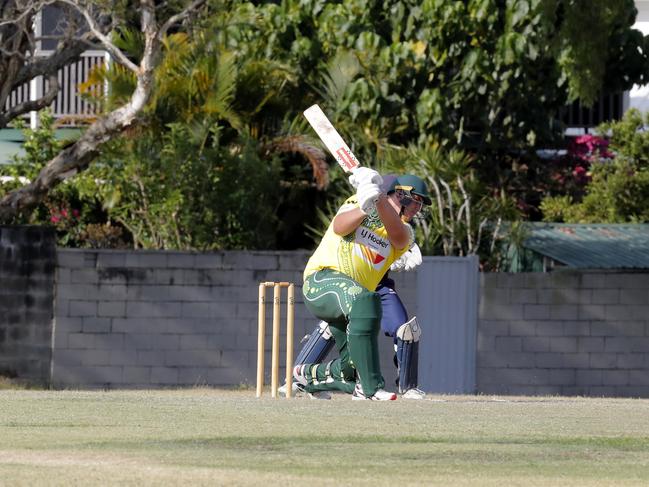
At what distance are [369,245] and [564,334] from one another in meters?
6.24

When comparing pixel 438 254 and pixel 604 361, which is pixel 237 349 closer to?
pixel 438 254

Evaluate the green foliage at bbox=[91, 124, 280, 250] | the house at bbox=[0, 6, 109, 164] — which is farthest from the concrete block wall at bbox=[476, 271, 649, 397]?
the house at bbox=[0, 6, 109, 164]

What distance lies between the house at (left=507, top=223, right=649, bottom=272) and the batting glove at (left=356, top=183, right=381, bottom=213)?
712 centimetres

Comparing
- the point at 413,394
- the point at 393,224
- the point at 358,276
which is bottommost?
the point at 413,394

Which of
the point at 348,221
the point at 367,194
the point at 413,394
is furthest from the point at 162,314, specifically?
the point at 367,194

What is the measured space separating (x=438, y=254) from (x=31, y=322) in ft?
14.1

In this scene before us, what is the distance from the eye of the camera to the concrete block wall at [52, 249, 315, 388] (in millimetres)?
15180

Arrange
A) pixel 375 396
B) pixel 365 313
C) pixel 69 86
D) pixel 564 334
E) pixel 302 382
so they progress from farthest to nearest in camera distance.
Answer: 1. pixel 69 86
2. pixel 564 334
3. pixel 302 382
4. pixel 375 396
5. pixel 365 313

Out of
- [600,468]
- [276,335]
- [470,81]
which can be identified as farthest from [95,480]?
[470,81]

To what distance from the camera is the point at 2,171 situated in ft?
57.9

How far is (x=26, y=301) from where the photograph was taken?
Answer: 1509cm

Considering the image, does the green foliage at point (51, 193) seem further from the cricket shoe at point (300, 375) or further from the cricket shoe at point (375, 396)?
the cricket shoe at point (375, 396)

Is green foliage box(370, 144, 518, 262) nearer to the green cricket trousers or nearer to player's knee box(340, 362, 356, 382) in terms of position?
the green cricket trousers

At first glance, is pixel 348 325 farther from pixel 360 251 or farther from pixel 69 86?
pixel 69 86
